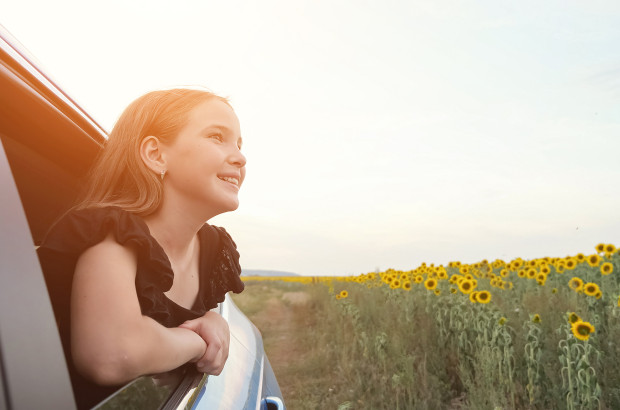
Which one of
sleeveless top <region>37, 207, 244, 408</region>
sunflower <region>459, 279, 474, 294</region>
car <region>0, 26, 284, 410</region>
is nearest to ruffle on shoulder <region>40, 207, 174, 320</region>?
sleeveless top <region>37, 207, 244, 408</region>

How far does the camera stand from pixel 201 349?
1420 millimetres

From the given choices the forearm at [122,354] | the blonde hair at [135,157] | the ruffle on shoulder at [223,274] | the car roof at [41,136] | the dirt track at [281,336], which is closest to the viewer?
the forearm at [122,354]

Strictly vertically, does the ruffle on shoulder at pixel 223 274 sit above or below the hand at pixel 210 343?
Result: above

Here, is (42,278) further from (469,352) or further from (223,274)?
(469,352)

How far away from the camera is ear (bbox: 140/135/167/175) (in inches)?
64.3

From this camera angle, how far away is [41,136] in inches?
62.9

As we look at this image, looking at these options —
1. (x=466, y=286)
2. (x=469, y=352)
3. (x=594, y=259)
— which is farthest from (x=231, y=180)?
(x=594, y=259)

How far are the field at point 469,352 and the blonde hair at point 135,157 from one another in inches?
100

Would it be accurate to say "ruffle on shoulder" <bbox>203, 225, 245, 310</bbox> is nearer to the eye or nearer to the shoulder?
the eye

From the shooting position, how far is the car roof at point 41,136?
4.00 feet

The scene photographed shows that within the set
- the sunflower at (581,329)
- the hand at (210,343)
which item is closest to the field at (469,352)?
the sunflower at (581,329)

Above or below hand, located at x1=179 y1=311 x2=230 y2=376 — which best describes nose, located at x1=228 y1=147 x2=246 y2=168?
above

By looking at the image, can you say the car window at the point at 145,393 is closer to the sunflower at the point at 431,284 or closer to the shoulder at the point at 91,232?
the shoulder at the point at 91,232

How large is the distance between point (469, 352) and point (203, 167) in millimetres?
4543
